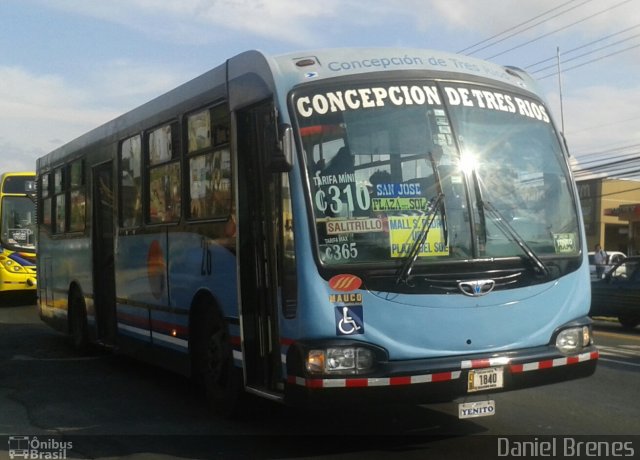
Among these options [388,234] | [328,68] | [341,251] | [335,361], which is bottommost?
[335,361]

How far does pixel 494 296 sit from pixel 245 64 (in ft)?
9.11

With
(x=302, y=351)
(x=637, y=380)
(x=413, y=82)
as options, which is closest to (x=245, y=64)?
(x=413, y=82)

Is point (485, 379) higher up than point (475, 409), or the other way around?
point (485, 379)

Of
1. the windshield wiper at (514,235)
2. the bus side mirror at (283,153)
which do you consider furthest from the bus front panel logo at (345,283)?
the windshield wiper at (514,235)

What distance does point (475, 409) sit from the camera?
6.12m

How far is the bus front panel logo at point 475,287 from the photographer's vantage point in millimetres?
6062

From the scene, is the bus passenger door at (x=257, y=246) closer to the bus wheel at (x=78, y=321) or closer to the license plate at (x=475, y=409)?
the license plate at (x=475, y=409)

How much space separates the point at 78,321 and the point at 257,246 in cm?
637

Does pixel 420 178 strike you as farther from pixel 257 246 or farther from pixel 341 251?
pixel 257 246

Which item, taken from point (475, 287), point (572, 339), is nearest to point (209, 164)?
point (475, 287)

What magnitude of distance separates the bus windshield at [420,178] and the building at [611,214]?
41154mm

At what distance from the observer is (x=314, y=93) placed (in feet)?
20.6

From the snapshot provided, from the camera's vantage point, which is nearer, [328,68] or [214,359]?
[328,68]

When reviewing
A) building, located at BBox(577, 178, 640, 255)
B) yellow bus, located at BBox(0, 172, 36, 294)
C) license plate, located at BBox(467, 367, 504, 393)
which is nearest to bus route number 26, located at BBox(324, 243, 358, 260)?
license plate, located at BBox(467, 367, 504, 393)
